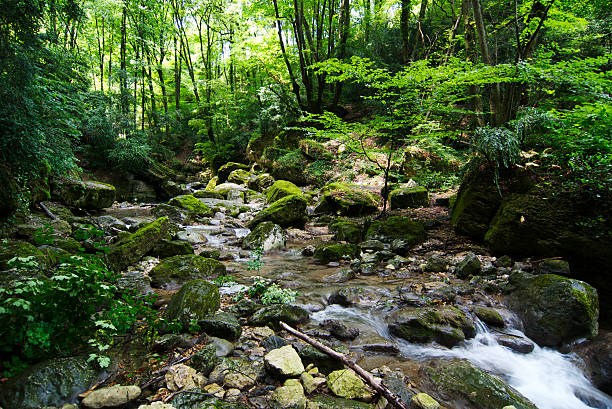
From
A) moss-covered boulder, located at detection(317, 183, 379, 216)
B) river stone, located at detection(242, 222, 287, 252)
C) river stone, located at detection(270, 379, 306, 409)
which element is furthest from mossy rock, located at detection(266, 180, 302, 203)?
river stone, located at detection(270, 379, 306, 409)

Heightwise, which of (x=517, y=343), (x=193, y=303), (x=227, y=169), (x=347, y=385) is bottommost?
(x=517, y=343)

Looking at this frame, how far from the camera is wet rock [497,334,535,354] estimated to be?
3.43 m

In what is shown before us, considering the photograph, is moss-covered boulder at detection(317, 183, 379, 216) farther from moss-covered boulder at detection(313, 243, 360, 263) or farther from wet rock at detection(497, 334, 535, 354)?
wet rock at detection(497, 334, 535, 354)

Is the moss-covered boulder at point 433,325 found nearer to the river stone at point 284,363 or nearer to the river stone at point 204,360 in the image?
the river stone at point 284,363

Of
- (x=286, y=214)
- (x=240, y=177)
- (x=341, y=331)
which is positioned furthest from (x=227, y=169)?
(x=341, y=331)

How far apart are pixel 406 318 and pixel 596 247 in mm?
3224

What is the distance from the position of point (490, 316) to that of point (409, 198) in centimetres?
564

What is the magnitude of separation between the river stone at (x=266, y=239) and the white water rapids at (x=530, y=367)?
396 centimetres

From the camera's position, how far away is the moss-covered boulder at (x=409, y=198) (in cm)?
904

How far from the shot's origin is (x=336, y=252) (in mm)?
6492

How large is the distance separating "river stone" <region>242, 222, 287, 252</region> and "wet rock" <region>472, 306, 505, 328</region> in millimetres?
4861

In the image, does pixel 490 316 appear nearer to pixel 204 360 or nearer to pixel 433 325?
pixel 433 325

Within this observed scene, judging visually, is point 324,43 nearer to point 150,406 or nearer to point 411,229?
point 411,229

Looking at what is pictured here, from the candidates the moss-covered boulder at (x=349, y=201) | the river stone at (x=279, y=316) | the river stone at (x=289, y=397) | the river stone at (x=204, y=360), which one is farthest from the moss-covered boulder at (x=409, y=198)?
the river stone at (x=204, y=360)
